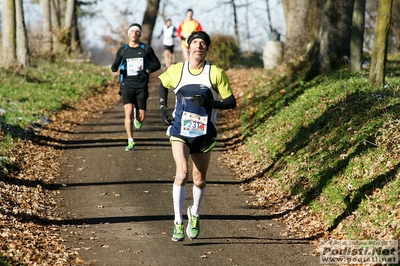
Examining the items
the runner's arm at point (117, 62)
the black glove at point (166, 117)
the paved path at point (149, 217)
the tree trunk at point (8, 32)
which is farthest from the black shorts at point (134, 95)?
the tree trunk at point (8, 32)

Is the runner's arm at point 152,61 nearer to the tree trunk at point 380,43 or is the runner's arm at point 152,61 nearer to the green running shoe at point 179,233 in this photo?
the tree trunk at point 380,43

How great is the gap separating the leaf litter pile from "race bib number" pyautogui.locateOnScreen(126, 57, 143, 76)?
7.76ft

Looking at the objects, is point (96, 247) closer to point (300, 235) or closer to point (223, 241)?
point (223, 241)

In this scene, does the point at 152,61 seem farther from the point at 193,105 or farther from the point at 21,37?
the point at 21,37

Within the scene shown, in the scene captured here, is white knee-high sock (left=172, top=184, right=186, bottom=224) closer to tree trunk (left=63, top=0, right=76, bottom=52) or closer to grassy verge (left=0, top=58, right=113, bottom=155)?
grassy verge (left=0, top=58, right=113, bottom=155)

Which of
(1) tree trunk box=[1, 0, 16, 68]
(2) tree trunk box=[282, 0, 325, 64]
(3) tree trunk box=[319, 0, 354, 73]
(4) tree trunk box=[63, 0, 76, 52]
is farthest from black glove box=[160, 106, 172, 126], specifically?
(4) tree trunk box=[63, 0, 76, 52]

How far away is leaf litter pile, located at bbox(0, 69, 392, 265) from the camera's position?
815 centimetres

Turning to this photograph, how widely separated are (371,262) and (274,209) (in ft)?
11.1

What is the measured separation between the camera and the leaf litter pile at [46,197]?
8.15 metres

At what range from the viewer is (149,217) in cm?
997

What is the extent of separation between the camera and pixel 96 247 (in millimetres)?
8508

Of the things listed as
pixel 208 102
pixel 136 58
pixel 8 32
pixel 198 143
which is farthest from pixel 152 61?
pixel 8 32

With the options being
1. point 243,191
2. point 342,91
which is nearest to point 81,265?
point 243,191

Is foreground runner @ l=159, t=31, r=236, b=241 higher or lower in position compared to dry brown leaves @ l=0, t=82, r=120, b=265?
higher
